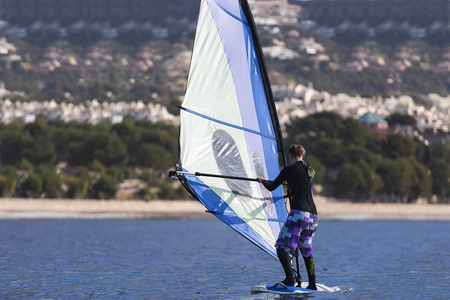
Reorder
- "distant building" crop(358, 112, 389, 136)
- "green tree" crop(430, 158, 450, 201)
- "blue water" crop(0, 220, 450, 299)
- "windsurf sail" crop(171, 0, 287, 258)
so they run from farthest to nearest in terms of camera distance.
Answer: "distant building" crop(358, 112, 389, 136)
"green tree" crop(430, 158, 450, 201)
"blue water" crop(0, 220, 450, 299)
"windsurf sail" crop(171, 0, 287, 258)

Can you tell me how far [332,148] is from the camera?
110 m

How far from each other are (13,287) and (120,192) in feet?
264

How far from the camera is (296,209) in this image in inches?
592

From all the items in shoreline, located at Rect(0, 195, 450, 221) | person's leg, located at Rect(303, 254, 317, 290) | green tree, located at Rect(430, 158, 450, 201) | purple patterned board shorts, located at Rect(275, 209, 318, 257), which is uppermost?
purple patterned board shorts, located at Rect(275, 209, 318, 257)

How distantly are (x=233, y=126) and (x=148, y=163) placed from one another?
3458 inches

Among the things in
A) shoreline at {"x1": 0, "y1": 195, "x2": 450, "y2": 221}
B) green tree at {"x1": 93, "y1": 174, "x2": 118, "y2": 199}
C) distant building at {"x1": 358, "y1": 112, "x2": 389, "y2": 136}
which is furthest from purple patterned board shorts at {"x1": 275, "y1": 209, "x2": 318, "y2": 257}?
distant building at {"x1": 358, "y1": 112, "x2": 389, "y2": 136}

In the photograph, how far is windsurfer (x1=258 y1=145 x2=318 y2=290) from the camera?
15.0m

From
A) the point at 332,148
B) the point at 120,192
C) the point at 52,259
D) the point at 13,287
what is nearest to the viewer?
the point at 13,287

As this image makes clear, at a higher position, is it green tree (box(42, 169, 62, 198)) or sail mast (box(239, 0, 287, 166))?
sail mast (box(239, 0, 287, 166))

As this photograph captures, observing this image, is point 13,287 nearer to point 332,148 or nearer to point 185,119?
point 185,119

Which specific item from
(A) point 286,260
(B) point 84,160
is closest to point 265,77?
(A) point 286,260

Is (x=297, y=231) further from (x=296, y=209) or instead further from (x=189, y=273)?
(x=189, y=273)

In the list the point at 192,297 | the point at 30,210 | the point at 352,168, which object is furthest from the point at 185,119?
the point at 352,168

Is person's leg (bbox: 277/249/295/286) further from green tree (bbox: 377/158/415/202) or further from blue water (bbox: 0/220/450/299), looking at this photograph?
green tree (bbox: 377/158/415/202)
